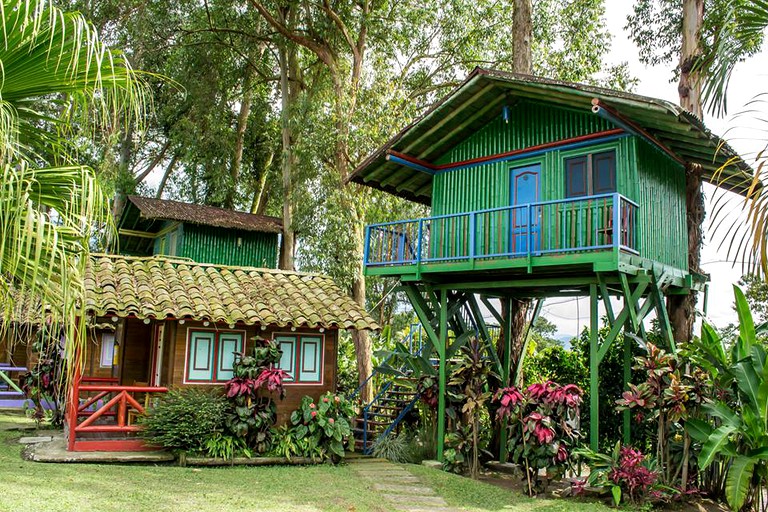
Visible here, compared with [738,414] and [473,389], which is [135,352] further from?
[738,414]

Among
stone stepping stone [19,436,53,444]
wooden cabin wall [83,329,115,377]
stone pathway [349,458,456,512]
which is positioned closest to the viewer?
stone pathway [349,458,456,512]

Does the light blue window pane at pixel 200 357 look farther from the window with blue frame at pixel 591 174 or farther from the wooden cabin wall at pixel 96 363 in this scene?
the window with blue frame at pixel 591 174

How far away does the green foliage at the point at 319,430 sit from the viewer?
11.6m

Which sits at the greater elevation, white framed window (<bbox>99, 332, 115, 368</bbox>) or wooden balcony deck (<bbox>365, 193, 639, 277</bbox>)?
wooden balcony deck (<bbox>365, 193, 639, 277</bbox>)

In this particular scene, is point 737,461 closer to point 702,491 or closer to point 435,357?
point 702,491

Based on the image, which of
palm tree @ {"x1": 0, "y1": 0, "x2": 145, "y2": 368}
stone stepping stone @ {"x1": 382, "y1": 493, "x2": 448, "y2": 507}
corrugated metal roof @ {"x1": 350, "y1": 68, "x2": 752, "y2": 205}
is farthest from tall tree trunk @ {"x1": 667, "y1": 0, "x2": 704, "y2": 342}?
palm tree @ {"x1": 0, "y1": 0, "x2": 145, "y2": 368}

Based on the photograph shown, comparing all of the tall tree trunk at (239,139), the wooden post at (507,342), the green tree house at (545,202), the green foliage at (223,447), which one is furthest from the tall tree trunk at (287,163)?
the green foliage at (223,447)

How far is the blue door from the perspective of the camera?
11218 mm

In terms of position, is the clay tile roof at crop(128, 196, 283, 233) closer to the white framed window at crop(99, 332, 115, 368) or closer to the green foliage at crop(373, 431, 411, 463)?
the white framed window at crop(99, 332, 115, 368)

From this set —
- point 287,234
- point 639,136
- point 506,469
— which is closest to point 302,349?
point 506,469

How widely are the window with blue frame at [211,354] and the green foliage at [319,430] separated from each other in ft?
5.00

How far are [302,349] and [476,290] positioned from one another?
362 centimetres

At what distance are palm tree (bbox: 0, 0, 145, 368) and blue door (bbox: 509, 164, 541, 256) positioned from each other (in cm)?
A: 780

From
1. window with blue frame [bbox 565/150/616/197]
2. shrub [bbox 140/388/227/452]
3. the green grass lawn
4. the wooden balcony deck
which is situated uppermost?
window with blue frame [bbox 565/150/616/197]
